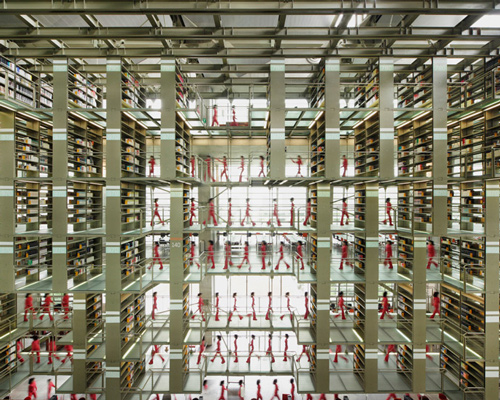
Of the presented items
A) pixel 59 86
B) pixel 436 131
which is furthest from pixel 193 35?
pixel 436 131

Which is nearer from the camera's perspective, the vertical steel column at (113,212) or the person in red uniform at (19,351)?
the vertical steel column at (113,212)

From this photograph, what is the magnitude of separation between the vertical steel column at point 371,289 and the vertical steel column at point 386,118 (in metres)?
0.49

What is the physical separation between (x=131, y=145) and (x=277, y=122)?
3695 mm

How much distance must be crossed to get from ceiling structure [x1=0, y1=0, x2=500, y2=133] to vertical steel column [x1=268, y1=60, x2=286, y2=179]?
1.32ft

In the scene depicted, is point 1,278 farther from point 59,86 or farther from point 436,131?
point 436,131

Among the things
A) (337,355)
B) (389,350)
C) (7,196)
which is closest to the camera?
(7,196)

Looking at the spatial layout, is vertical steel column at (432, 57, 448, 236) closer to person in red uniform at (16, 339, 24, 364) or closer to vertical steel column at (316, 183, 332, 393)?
vertical steel column at (316, 183, 332, 393)

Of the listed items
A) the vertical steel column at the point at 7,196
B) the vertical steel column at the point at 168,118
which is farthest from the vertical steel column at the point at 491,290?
the vertical steel column at the point at 7,196

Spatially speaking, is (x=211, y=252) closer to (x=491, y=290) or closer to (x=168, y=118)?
(x=168, y=118)

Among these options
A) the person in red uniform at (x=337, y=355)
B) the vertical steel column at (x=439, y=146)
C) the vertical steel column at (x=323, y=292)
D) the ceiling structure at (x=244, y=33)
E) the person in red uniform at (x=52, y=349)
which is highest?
the ceiling structure at (x=244, y=33)

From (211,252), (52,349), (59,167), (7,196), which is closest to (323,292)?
Answer: (211,252)

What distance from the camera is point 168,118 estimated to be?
5.50 metres

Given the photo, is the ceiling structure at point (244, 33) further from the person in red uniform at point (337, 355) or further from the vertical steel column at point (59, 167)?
the person in red uniform at point (337, 355)

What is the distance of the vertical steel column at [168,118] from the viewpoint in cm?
548
